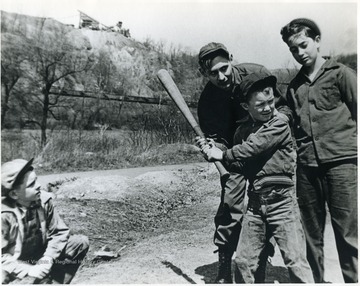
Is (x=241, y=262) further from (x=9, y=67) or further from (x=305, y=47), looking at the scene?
(x=9, y=67)

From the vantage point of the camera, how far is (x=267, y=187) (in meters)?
2.57

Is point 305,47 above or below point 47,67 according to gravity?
below

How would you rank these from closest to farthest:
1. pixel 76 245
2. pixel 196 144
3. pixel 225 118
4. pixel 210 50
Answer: pixel 210 50 < pixel 76 245 < pixel 225 118 < pixel 196 144

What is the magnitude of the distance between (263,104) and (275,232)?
848mm

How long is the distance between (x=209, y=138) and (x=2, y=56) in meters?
2.14

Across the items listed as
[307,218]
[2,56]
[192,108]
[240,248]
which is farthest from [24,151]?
[307,218]

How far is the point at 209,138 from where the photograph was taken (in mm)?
3020

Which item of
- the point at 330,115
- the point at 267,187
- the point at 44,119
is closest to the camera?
the point at 267,187

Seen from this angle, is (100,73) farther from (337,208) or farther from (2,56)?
(337,208)

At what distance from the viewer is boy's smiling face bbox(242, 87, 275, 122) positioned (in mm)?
2621

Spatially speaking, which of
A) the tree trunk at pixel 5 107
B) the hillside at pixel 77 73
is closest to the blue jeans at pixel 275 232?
the hillside at pixel 77 73

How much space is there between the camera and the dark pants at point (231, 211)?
2875 mm

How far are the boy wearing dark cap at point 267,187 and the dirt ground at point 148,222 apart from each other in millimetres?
505

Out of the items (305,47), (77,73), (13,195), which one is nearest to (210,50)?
(305,47)
